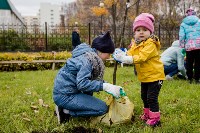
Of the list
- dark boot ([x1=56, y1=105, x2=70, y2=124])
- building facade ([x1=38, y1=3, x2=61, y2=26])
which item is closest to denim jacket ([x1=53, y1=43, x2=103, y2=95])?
dark boot ([x1=56, y1=105, x2=70, y2=124])

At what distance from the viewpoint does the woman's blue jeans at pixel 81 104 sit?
3.96m

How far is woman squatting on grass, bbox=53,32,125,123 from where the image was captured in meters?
3.84

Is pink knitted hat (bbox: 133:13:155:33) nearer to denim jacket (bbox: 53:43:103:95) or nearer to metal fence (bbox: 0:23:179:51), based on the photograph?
denim jacket (bbox: 53:43:103:95)

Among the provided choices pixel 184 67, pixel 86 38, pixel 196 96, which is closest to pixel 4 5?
pixel 86 38

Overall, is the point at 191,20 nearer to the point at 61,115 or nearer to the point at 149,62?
the point at 149,62

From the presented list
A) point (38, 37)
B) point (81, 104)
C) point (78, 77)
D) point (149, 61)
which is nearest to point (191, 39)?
point (149, 61)

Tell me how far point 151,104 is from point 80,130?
91 centimetres

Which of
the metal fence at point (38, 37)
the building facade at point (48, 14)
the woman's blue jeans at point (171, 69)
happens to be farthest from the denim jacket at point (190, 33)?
the building facade at point (48, 14)

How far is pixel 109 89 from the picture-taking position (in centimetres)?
363

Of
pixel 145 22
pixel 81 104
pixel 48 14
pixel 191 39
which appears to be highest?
pixel 48 14

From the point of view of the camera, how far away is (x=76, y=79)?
379cm

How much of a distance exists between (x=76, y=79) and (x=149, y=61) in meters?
0.90

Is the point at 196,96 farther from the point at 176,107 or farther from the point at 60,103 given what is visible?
the point at 60,103

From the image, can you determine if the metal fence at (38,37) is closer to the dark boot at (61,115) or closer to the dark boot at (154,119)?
the dark boot at (61,115)
